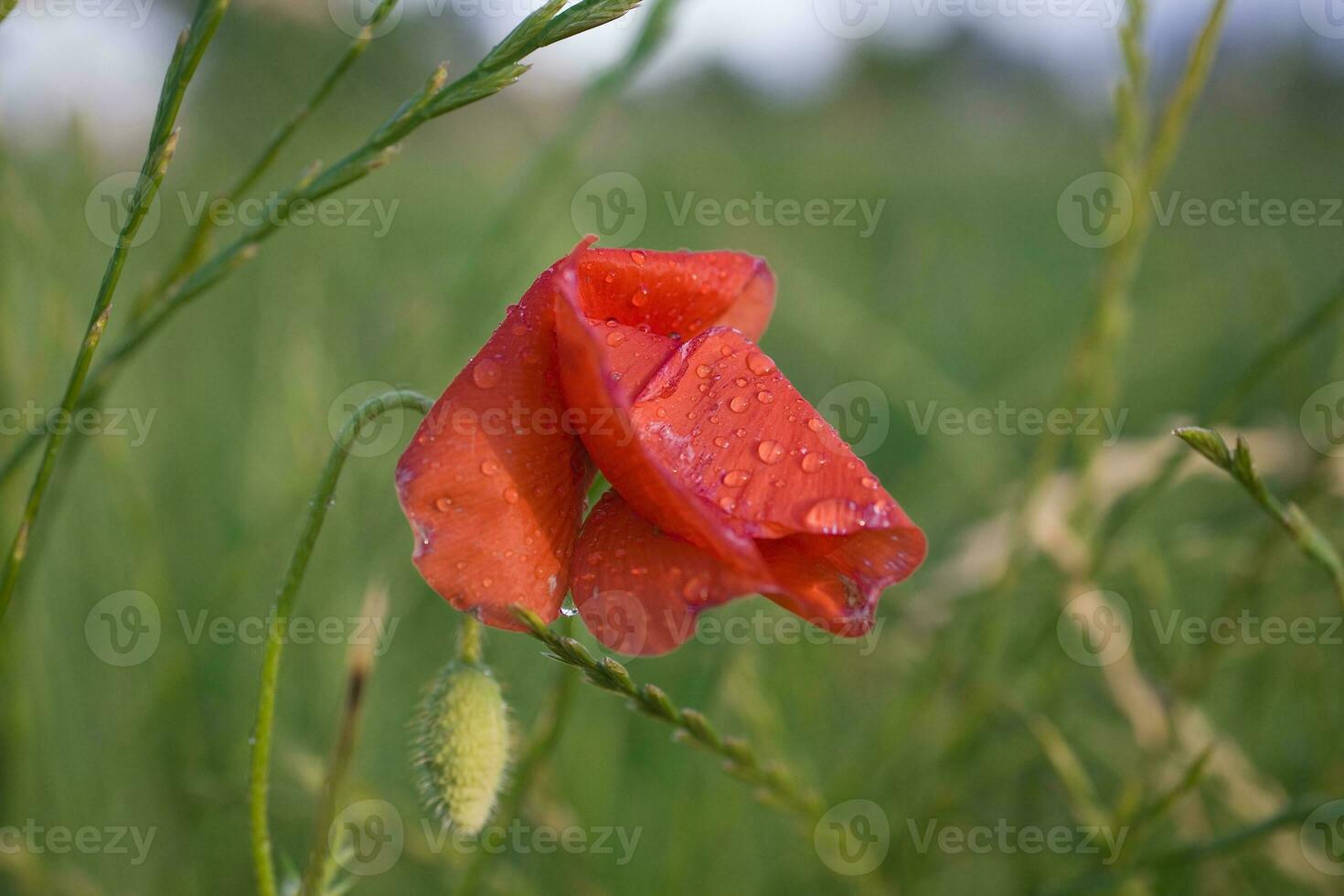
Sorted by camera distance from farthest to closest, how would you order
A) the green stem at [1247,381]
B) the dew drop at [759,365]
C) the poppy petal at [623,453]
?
the green stem at [1247,381] → the dew drop at [759,365] → the poppy petal at [623,453]

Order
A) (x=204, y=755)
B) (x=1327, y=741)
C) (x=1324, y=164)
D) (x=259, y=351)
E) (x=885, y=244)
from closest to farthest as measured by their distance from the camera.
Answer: (x=1327, y=741) < (x=204, y=755) < (x=259, y=351) < (x=885, y=244) < (x=1324, y=164)

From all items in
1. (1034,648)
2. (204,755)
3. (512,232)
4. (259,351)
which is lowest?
(204,755)

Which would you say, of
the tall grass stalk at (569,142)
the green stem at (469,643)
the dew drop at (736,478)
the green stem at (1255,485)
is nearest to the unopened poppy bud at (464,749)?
the green stem at (469,643)

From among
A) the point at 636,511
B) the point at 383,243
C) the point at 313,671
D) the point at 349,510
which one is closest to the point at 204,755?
the point at 313,671

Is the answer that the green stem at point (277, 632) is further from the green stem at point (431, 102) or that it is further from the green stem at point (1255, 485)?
the green stem at point (1255, 485)

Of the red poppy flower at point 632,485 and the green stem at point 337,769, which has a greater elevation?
the red poppy flower at point 632,485

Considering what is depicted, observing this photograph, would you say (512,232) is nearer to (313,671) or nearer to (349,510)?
(349,510)

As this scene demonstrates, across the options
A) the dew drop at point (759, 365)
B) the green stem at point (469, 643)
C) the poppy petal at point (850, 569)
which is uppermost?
the dew drop at point (759, 365)

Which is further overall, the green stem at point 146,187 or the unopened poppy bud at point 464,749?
the unopened poppy bud at point 464,749
